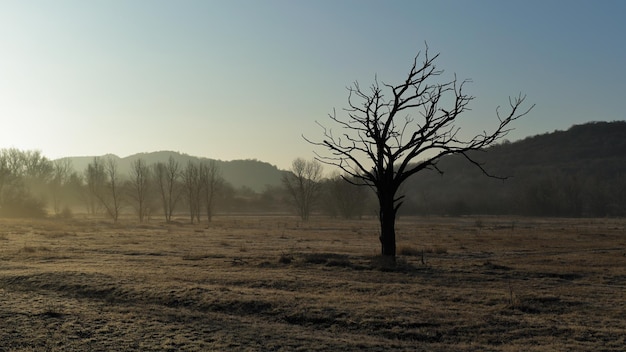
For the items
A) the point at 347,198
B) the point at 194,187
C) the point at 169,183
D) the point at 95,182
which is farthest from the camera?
the point at 95,182

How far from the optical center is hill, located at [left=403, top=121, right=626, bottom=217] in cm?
10975

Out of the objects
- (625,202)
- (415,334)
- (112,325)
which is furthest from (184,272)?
(625,202)

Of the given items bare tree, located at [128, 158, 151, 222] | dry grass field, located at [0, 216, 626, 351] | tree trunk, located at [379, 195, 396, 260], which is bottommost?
dry grass field, located at [0, 216, 626, 351]

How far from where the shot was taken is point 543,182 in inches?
4594

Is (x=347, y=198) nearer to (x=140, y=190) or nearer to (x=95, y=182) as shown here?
(x=140, y=190)

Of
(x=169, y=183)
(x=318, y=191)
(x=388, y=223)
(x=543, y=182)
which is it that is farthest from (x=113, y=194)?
(x=543, y=182)

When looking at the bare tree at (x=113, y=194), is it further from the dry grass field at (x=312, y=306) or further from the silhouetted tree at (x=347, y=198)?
the dry grass field at (x=312, y=306)

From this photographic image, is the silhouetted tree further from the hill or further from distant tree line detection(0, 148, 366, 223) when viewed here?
the hill

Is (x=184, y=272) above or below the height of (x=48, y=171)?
below

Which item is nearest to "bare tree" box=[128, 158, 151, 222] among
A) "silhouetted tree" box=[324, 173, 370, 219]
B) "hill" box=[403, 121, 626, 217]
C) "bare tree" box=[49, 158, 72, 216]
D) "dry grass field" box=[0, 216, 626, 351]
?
"bare tree" box=[49, 158, 72, 216]

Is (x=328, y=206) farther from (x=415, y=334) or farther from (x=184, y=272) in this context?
(x=415, y=334)

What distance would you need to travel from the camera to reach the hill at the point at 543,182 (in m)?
110

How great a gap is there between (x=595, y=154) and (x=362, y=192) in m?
115

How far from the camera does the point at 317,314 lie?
11523 mm
